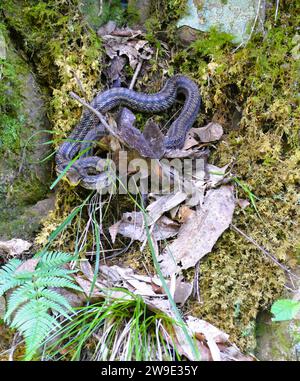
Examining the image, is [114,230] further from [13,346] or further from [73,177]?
[13,346]

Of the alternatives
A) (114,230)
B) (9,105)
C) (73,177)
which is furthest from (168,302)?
(9,105)

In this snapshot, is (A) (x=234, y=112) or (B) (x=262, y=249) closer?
(B) (x=262, y=249)

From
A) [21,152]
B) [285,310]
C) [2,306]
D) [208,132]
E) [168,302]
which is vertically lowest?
[2,306]

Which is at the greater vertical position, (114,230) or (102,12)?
(102,12)

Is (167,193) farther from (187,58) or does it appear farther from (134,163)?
(187,58)

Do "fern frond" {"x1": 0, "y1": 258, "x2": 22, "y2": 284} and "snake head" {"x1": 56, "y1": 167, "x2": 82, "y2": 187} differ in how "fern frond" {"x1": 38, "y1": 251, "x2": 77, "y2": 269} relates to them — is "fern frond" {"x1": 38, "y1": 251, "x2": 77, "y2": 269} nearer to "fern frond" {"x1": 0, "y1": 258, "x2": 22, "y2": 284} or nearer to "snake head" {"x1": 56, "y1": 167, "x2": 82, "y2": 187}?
"fern frond" {"x1": 0, "y1": 258, "x2": 22, "y2": 284}
